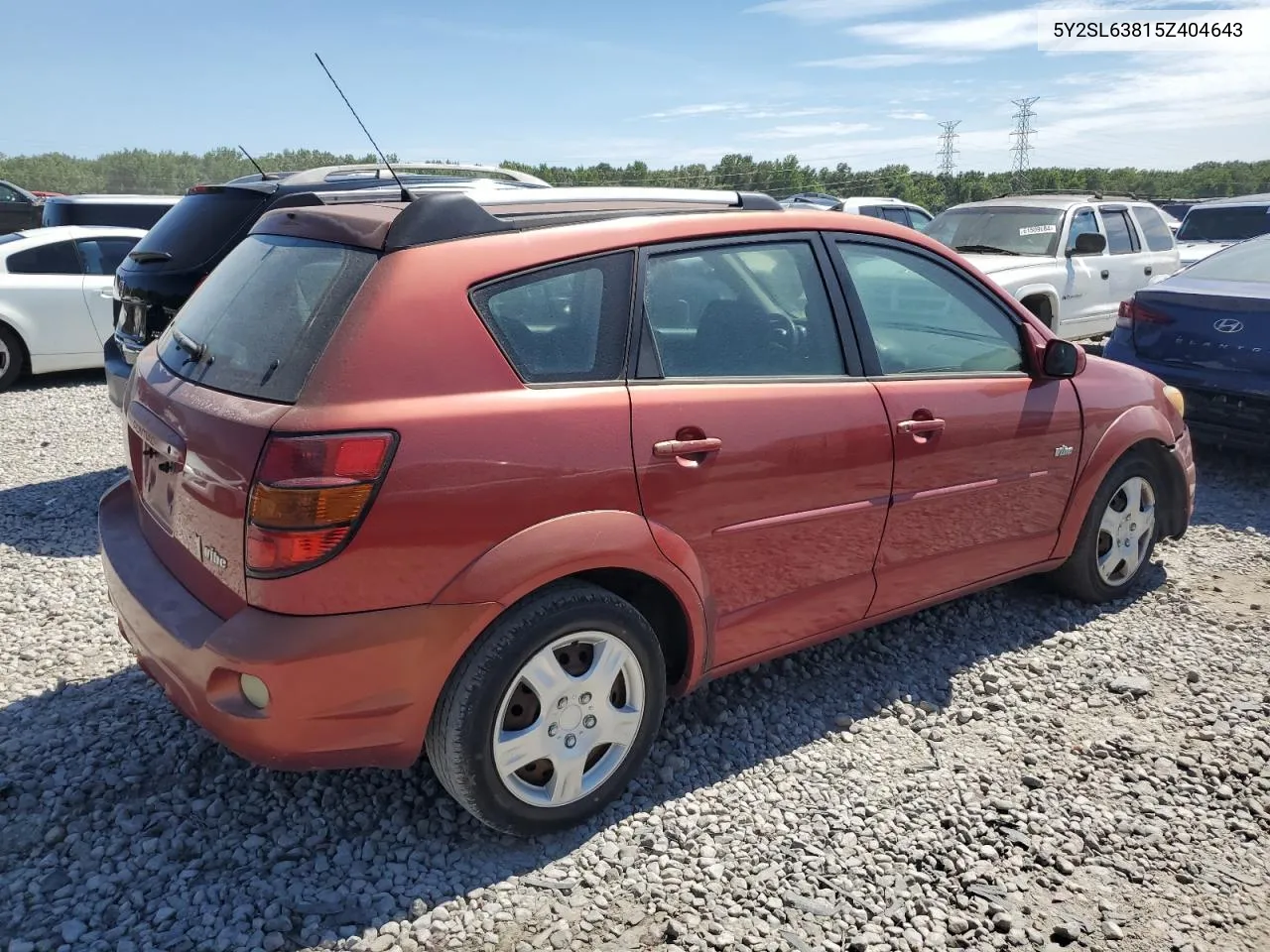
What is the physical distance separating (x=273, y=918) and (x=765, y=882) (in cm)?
133

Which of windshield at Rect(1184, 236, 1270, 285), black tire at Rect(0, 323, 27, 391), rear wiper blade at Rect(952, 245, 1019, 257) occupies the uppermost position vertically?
rear wiper blade at Rect(952, 245, 1019, 257)

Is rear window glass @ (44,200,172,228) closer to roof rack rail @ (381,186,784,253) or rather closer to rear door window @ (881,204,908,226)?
roof rack rail @ (381,186,784,253)

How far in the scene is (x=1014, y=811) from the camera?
298 centimetres

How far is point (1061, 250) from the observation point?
9.41 meters

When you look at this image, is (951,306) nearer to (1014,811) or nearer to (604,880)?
(1014,811)

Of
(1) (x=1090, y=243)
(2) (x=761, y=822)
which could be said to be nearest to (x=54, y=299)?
(2) (x=761, y=822)

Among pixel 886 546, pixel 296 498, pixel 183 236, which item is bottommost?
pixel 886 546

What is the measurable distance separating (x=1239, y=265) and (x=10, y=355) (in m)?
10.3

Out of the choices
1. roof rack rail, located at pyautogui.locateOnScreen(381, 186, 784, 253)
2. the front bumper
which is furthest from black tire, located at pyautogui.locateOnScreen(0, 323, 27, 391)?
the front bumper

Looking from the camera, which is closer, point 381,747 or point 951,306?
point 381,747

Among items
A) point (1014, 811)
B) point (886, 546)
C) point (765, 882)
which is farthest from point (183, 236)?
point (1014, 811)

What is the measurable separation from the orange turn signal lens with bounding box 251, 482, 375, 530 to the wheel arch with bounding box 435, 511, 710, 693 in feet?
1.06

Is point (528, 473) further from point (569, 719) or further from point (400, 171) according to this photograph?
point (400, 171)

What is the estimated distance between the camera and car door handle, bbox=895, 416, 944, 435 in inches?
131
